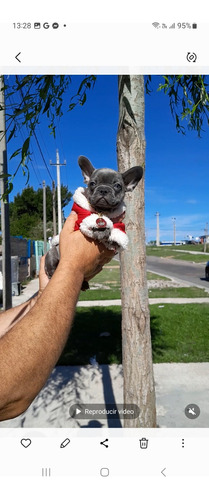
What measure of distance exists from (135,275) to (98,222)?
951 mm

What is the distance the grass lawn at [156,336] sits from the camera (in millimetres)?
4895

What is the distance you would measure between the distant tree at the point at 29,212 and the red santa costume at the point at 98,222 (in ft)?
42.8

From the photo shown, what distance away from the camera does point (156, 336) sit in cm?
573

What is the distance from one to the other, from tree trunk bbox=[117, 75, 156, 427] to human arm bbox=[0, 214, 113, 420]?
44.2 inches

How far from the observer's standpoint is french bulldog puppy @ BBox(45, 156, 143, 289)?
4.11ft

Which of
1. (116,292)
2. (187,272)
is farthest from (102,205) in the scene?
(187,272)

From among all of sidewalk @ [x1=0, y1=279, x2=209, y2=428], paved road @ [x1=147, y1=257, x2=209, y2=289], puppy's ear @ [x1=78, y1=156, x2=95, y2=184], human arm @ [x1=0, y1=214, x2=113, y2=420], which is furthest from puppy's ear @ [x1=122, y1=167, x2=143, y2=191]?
paved road @ [x1=147, y1=257, x2=209, y2=289]

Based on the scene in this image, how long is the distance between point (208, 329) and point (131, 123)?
5160 millimetres

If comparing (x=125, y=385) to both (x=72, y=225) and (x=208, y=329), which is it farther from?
(x=208, y=329)
